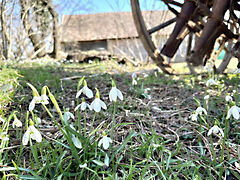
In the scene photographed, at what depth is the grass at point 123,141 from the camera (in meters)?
0.95

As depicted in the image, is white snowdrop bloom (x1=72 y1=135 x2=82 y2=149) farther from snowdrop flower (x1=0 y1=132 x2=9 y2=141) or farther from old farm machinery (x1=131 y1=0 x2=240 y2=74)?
old farm machinery (x1=131 y1=0 x2=240 y2=74)

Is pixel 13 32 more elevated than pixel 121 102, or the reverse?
pixel 13 32

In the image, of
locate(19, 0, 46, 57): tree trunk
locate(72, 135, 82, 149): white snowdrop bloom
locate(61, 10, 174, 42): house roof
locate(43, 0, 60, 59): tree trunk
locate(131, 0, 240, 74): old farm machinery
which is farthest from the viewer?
locate(61, 10, 174, 42): house roof

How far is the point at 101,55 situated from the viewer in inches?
276

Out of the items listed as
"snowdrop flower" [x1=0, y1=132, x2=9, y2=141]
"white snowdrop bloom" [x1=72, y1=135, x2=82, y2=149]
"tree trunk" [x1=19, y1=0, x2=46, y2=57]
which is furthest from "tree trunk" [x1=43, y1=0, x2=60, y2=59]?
"white snowdrop bloom" [x1=72, y1=135, x2=82, y2=149]

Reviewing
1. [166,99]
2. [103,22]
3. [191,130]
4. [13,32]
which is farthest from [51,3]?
[103,22]

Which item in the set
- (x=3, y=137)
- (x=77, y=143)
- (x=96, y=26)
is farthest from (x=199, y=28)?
(x=96, y=26)

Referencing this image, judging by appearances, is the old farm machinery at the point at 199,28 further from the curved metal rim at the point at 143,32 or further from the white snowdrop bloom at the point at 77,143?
the white snowdrop bloom at the point at 77,143

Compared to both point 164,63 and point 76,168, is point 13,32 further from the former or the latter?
point 76,168

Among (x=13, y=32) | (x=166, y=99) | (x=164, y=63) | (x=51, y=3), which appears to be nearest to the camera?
(x=166, y=99)

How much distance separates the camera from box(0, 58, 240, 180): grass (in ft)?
3.13

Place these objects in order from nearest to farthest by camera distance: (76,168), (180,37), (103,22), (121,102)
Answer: (76,168) → (121,102) → (180,37) → (103,22)

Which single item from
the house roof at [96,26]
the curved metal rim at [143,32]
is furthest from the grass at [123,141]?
the house roof at [96,26]

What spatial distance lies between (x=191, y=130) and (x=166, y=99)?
666 mm
